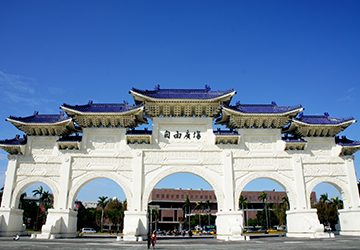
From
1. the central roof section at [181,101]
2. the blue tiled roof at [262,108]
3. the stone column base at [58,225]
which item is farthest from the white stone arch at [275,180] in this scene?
the stone column base at [58,225]

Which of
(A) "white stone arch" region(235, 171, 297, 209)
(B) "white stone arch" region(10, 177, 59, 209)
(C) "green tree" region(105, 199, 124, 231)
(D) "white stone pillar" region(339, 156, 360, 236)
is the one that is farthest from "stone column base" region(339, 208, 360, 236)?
(C) "green tree" region(105, 199, 124, 231)

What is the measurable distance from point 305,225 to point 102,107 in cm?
1400

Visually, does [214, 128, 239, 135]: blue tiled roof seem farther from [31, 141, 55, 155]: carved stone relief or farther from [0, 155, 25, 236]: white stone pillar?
[0, 155, 25, 236]: white stone pillar

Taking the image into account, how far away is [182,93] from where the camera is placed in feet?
58.5

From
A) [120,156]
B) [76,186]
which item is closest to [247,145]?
[120,156]

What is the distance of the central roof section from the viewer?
675 inches

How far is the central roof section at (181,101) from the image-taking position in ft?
56.3

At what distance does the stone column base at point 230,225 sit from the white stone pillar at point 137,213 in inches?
169

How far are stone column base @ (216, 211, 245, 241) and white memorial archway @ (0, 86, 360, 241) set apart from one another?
76 millimetres

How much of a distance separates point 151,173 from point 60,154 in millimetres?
5734

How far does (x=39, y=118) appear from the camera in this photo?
59.0 ft

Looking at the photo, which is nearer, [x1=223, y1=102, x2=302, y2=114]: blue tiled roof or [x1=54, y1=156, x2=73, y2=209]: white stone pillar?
[x1=54, y1=156, x2=73, y2=209]: white stone pillar

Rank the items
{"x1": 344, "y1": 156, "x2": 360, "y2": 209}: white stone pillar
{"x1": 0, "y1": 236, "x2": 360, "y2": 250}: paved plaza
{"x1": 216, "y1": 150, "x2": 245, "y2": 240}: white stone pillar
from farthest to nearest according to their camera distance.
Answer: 1. {"x1": 344, "y1": 156, "x2": 360, "y2": 209}: white stone pillar
2. {"x1": 216, "y1": 150, "x2": 245, "y2": 240}: white stone pillar
3. {"x1": 0, "y1": 236, "x2": 360, "y2": 250}: paved plaza

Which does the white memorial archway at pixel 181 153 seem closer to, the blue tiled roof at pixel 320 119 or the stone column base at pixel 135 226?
the blue tiled roof at pixel 320 119
